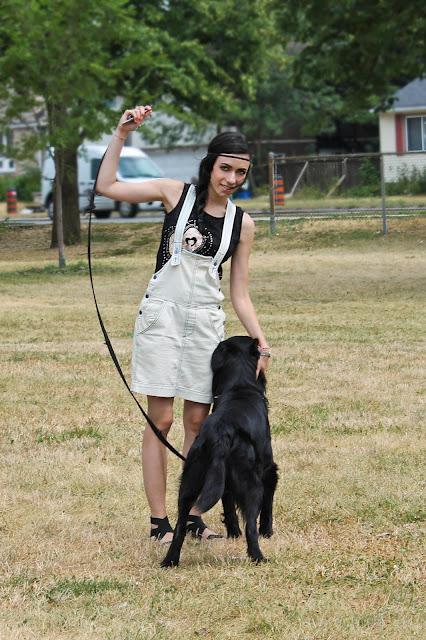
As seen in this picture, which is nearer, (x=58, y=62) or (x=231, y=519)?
(x=231, y=519)

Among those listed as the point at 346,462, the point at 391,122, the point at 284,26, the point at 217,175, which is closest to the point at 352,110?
the point at 284,26

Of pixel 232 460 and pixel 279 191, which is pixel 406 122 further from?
pixel 232 460

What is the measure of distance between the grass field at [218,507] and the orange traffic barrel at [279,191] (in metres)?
13.5

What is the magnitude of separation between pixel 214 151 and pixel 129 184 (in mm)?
392

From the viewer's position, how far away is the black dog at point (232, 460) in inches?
199

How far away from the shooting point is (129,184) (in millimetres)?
5395

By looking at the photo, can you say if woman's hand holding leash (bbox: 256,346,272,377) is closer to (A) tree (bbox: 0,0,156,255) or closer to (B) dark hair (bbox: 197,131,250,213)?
(B) dark hair (bbox: 197,131,250,213)

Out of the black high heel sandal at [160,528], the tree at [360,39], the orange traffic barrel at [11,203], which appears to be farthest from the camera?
the orange traffic barrel at [11,203]

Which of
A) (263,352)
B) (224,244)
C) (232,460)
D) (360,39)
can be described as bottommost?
(232,460)

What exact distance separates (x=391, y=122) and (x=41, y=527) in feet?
151

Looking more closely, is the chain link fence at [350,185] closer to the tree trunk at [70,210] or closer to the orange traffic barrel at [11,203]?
the tree trunk at [70,210]

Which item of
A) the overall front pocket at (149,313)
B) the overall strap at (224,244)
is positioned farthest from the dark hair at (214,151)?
the overall front pocket at (149,313)

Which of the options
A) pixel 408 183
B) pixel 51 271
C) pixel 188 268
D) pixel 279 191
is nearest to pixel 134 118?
pixel 188 268

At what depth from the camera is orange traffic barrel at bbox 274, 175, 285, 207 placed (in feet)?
93.0
